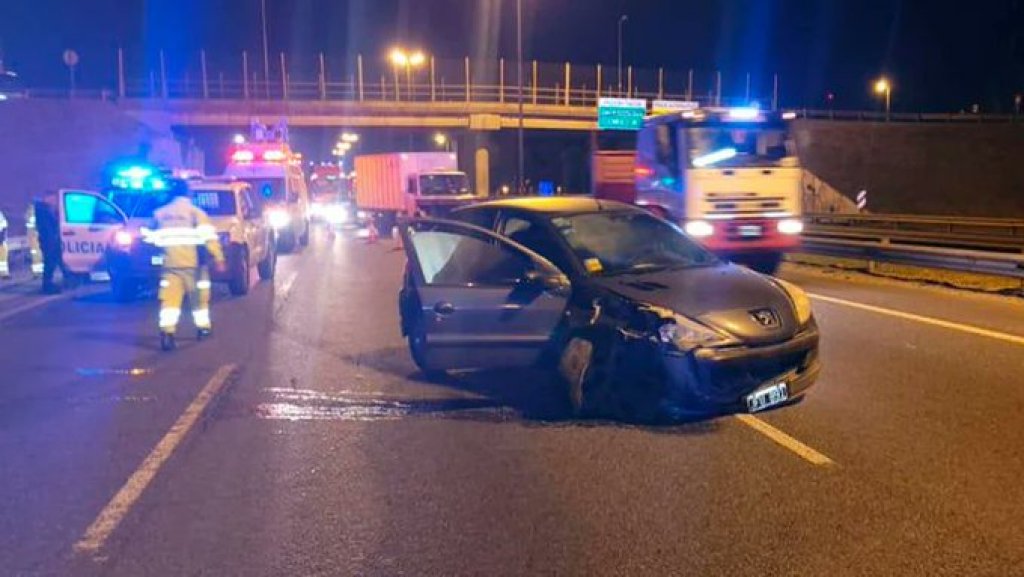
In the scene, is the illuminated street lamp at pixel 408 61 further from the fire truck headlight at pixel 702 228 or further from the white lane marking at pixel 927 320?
the white lane marking at pixel 927 320

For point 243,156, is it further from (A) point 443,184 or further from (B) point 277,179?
(A) point 443,184

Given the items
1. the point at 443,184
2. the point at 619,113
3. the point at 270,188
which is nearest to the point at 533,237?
the point at 270,188

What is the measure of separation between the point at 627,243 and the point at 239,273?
9.47 meters

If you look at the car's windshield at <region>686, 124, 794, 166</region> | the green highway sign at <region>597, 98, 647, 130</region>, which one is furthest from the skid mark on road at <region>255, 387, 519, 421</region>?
the green highway sign at <region>597, 98, 647, 130</region>

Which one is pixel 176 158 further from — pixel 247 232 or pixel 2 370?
pixel 2 370

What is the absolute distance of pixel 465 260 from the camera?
8398mm

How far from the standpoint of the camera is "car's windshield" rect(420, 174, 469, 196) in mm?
33344

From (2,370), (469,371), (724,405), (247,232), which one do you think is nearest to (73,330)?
(2,370)

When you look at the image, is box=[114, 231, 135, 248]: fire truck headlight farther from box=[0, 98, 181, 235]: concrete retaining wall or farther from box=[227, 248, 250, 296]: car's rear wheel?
box=[0, 98, 181, 235]: concrete retaining wall

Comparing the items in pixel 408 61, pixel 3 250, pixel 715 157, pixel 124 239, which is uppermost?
pixel 408 61

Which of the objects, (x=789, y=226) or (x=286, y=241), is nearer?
(x=789, y=226)

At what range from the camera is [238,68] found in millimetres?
60312

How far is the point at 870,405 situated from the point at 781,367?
49.8 inches

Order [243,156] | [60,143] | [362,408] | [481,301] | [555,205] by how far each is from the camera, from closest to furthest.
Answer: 1. [481,301]
2. [362,408]
3. [555,205]
4. [243,156]
5. [60,143]
